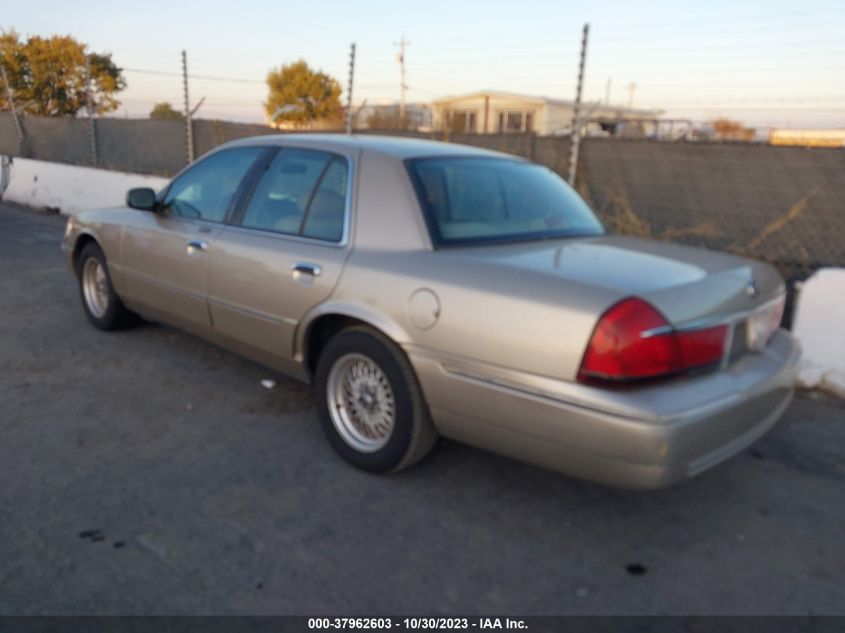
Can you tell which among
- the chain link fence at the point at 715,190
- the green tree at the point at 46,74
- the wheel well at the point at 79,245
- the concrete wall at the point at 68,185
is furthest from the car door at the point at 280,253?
the green tree at the point at 46,74

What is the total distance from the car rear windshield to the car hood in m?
0.16

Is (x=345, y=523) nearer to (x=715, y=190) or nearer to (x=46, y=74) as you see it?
(x=715, y=190)

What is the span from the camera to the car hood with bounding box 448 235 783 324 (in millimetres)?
2641

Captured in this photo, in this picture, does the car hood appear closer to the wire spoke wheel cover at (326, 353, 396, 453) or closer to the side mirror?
the wire spoke wheel cover at (326, 353, 396, 453)

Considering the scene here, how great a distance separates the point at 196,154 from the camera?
13.4m

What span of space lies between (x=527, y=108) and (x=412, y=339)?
114ft

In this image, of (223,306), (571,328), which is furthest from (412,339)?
(223,306)

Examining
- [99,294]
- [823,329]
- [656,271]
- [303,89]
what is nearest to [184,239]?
[99,294]

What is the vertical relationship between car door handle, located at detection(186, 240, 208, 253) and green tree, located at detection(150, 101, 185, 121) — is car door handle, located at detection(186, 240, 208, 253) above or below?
below

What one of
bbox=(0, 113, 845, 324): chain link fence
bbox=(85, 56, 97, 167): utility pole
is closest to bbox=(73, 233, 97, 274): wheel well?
bbox=(0, 113, 845, 324): chain link fence

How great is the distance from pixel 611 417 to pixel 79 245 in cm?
469

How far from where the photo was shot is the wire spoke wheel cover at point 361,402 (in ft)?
10.9

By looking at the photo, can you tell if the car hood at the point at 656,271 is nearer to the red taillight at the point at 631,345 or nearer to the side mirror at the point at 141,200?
the red taillight at the point at 631,345

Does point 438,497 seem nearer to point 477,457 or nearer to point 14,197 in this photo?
point 477,457
